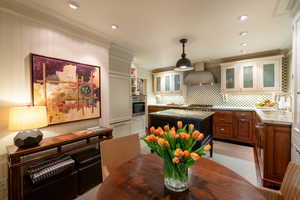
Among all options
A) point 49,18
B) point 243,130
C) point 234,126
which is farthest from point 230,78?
point 49,18

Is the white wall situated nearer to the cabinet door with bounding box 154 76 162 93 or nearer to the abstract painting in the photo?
the abstract painting

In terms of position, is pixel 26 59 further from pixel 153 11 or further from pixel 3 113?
pixel 153 11

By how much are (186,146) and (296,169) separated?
2.58 feet

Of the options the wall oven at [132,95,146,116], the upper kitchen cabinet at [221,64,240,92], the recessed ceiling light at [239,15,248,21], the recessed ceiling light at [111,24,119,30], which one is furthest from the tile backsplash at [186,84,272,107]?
the recessed ceiling light at [111,24,119,30]

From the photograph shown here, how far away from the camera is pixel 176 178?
0.87 meters

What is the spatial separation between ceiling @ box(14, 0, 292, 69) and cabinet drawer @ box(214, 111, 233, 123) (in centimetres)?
185

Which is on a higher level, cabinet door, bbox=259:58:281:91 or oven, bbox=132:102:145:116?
cabinet door, bbox=259:58:281:91

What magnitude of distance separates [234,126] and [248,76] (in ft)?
4.99

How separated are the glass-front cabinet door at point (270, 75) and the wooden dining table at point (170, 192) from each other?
3702mm

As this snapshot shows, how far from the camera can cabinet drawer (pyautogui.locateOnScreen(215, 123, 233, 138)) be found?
151 inches

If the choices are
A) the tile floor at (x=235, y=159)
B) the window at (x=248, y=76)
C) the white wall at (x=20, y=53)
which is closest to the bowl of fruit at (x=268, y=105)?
the window at (x=248, y=76)

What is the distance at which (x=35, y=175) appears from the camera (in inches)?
62.1

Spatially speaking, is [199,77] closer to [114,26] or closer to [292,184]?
[114,26]

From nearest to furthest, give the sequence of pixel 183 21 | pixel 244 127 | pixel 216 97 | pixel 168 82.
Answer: pixel 183 21 < pixel 244 127 < pixel 216 97 < pixel 168 82
